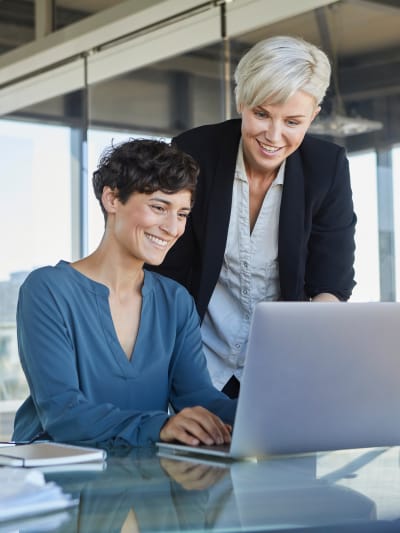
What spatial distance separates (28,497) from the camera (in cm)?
115

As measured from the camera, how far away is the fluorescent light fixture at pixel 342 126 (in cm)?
381

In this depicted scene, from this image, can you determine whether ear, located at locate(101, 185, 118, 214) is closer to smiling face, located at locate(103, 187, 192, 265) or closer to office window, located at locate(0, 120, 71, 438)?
smiling face, located at locate(103, 187, 192, 265)

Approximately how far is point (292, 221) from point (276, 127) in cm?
24

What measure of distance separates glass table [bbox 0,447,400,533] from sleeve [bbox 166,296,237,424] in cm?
43

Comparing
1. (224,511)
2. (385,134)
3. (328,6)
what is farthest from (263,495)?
(328,6)

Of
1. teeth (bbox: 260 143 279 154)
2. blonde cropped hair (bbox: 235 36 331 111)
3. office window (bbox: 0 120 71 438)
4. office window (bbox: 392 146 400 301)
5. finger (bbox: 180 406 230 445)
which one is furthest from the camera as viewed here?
office window (bbox: 0 120 71 438)

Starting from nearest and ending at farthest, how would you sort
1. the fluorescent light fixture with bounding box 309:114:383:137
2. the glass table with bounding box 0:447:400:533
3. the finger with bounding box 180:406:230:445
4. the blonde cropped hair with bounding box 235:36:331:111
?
the glass table with bounding box 0:447:400:533 → the finger with bounding box 180:406:230:445 → the blonde cropped hair with bounding box 235:36:331:111 → the fluorescent light fixture with bounding box 309:114:383:137

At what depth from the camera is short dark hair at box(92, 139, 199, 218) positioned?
2.07 meters

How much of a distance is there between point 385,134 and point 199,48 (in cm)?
115

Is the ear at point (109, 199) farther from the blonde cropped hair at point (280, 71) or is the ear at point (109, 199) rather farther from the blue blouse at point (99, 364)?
the blonde cropped hair at point (280, 71)

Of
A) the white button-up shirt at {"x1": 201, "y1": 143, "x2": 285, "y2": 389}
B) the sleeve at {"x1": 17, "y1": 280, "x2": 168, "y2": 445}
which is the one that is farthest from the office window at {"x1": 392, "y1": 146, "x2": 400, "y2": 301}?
the sleeve at {"x1": 17, "y1": 280, "x2": 168, "y2": 445}

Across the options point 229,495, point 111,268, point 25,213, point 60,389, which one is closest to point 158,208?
point 111,268

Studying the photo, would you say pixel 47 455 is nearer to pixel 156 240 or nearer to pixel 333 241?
pixel 156 240

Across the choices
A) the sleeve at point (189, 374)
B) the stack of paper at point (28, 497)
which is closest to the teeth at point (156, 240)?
the sleeve at point (189, 374)
